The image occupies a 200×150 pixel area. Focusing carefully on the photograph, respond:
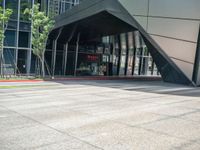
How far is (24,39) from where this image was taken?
3178cm

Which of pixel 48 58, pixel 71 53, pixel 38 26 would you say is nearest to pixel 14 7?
pixel 38 26

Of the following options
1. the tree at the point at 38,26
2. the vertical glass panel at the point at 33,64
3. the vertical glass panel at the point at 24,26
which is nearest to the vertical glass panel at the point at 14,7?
the vertical glass panel at the point at 24,26

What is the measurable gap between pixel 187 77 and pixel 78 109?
16.8 m

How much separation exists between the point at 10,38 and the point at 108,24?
1028 centimetres

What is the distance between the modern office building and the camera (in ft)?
79.7

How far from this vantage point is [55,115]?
1003 centimetres

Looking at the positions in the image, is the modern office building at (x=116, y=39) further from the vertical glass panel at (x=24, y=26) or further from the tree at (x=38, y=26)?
the tree at (x=38, y=26)

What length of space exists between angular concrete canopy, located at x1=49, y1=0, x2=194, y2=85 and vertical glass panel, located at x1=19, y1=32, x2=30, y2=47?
277 centimetres

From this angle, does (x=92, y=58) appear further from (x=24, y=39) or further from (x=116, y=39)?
(x=24, y=39)

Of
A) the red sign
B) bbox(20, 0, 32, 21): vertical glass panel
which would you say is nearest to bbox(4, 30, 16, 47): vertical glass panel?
bbox(20, 0, 32, 21): vertical glass panel

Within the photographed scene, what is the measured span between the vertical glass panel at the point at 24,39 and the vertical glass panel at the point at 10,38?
673 mm

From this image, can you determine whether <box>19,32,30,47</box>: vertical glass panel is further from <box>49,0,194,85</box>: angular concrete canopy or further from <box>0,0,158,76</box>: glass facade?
<box>49,0,194,85</box>: angular concrete canopy

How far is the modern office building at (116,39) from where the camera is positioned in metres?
24.3

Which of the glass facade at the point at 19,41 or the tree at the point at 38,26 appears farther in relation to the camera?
the glass facade at the point at 19,41
